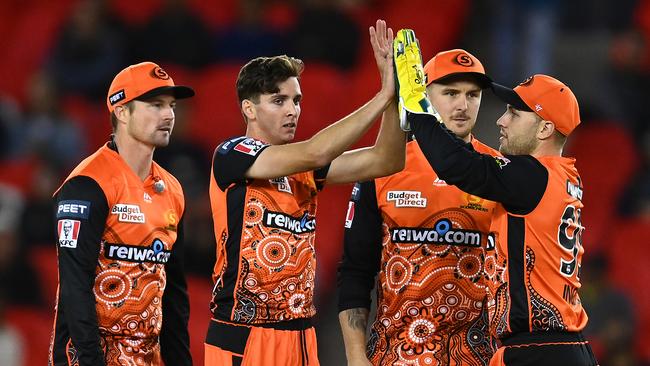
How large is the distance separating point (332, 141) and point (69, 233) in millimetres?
1238

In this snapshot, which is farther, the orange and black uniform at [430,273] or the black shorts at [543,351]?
the orange and black uniform at [430,273]

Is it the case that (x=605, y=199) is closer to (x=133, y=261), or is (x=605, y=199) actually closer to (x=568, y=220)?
(x=568, y=220)

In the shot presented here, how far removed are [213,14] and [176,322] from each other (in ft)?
22.8

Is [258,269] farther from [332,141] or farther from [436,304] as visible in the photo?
[436,304]

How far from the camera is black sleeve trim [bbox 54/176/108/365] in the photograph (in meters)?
5.36

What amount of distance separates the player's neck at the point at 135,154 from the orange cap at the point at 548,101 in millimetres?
1725

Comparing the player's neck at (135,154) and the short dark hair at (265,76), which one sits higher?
the short dark hair at (265,76)

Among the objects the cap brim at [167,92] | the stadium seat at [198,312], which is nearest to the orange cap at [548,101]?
the cap brim at [167,92]

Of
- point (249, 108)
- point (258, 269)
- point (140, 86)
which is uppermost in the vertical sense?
point (140, 86)

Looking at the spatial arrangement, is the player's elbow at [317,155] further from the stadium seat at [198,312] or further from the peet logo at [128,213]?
the stadium seat at [198,312]

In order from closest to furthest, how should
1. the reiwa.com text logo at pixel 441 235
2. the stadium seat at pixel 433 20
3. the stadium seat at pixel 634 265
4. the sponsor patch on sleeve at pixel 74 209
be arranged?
1. the sponsor patch on sleeve at pixel 74 209
2. the reiwa.com text logo at pixel 441 235
3. the stadium seat at pixel 634 265
4. the stadium seat at pixel 433 20

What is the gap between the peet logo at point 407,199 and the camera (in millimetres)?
5840

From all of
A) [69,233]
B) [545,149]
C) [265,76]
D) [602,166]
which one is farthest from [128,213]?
[602,166]

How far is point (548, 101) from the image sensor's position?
562 cm
